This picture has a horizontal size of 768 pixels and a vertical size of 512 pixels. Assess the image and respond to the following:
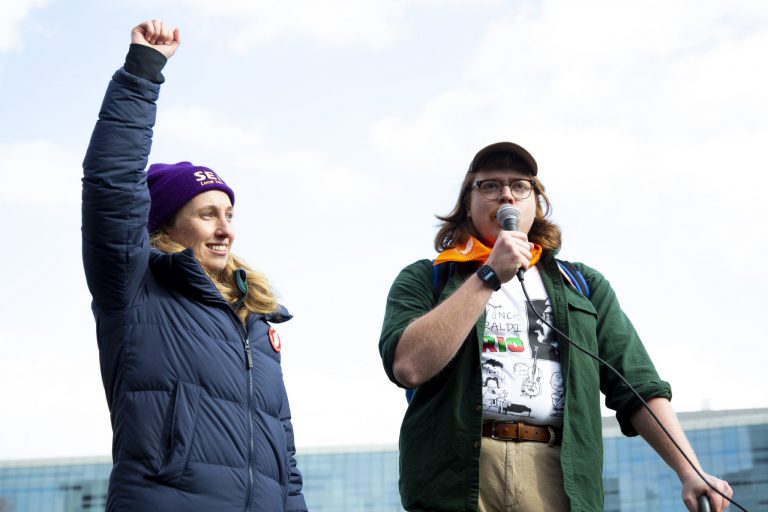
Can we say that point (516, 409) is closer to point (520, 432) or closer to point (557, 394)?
point (520, 432)

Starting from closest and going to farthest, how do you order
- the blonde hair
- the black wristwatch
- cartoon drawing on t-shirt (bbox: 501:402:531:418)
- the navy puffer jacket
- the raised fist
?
the navy puffer jacket → the raised fist → the black wristwatch → cartoon drawing on t-shirt (bbox: 501:402:531:418) → the blonde hair

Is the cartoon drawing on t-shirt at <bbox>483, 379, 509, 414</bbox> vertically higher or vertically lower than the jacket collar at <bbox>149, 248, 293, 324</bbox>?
lower

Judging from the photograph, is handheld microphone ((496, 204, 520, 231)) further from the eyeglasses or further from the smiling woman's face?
the smiling woman's face

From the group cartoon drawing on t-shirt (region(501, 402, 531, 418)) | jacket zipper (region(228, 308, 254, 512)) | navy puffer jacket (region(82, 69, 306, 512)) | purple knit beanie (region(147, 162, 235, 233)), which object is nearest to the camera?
navy puffer jacket (region(82, 69, 306, 512))

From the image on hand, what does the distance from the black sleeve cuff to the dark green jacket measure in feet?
4.79

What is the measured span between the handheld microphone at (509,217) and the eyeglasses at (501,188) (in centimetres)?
27

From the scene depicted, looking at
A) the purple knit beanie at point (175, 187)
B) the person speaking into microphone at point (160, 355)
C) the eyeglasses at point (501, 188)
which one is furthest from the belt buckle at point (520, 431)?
the purple knit beanie at point (175, 187)

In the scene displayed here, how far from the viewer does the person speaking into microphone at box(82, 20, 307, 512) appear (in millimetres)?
3895

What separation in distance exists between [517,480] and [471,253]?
1.09m

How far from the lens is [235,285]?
4742 millimetres

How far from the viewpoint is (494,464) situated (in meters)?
4.45

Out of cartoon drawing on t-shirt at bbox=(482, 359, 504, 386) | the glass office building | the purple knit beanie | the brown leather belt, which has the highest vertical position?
the purple knit beanie

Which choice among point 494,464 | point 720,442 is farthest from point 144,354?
point 720,442

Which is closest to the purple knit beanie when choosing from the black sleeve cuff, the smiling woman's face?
the smiling woman's face
